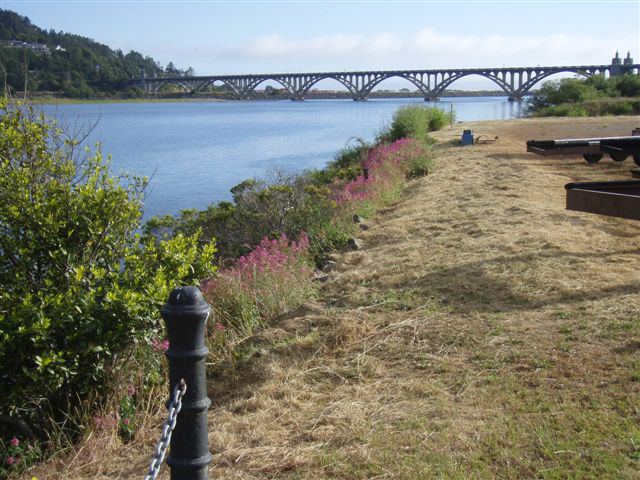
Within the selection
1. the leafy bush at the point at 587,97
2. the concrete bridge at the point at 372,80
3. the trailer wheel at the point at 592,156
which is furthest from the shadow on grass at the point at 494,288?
the concrete bridge at the point at 372,80

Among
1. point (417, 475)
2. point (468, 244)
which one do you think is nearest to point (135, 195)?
point (417, 475)

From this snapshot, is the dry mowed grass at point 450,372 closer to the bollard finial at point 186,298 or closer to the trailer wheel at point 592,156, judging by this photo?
the bollard finial at point 186,298

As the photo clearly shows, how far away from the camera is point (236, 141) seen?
44500 millimetres

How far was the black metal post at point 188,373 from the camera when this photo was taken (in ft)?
8.49

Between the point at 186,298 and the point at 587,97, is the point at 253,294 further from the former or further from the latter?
the point at 587,97

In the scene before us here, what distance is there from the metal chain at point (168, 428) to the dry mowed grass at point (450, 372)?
4.99ft

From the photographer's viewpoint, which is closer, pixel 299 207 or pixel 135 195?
pixel 135 195

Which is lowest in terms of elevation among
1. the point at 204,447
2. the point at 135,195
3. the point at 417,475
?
the point at 417,475

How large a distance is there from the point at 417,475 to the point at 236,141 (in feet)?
137

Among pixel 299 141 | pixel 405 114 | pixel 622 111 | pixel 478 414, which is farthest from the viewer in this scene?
pixel 299 141

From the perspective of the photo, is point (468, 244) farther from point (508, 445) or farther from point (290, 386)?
point (508, 445)

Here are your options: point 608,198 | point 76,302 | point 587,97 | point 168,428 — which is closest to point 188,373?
point 168,428

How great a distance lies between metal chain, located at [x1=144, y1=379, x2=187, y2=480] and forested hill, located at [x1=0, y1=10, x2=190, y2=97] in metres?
7.69

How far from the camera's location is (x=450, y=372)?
5070 mm
